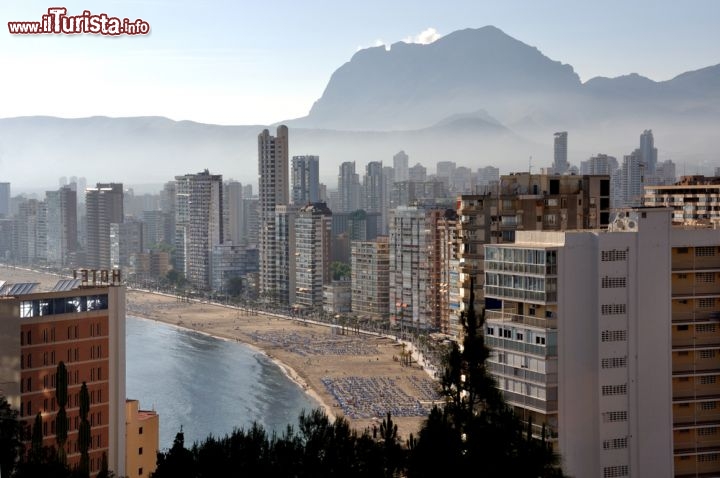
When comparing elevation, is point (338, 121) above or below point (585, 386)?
above

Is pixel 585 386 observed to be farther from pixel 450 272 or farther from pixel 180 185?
pixel 180 185

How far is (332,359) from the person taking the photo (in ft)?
86.1

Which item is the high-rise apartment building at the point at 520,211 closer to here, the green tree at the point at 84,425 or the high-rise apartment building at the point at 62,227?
the green tree at the point at 84,425

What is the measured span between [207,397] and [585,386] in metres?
16.2

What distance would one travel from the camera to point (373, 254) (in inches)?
1340

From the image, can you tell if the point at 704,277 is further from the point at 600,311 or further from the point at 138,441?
the point at 138,441

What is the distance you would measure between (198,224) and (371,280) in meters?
16.4

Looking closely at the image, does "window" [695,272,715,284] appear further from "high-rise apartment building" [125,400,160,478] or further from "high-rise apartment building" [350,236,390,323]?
"high-rise apartment building" [350,236,390,323]

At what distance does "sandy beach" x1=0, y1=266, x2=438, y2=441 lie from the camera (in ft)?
64.5

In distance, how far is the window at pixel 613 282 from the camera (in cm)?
755

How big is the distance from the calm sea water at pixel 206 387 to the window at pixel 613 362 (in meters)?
8.91

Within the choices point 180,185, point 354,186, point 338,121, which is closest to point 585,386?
point 180,185

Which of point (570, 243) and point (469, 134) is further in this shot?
point (469, 134)

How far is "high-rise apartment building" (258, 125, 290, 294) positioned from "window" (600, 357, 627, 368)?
1270 inches
